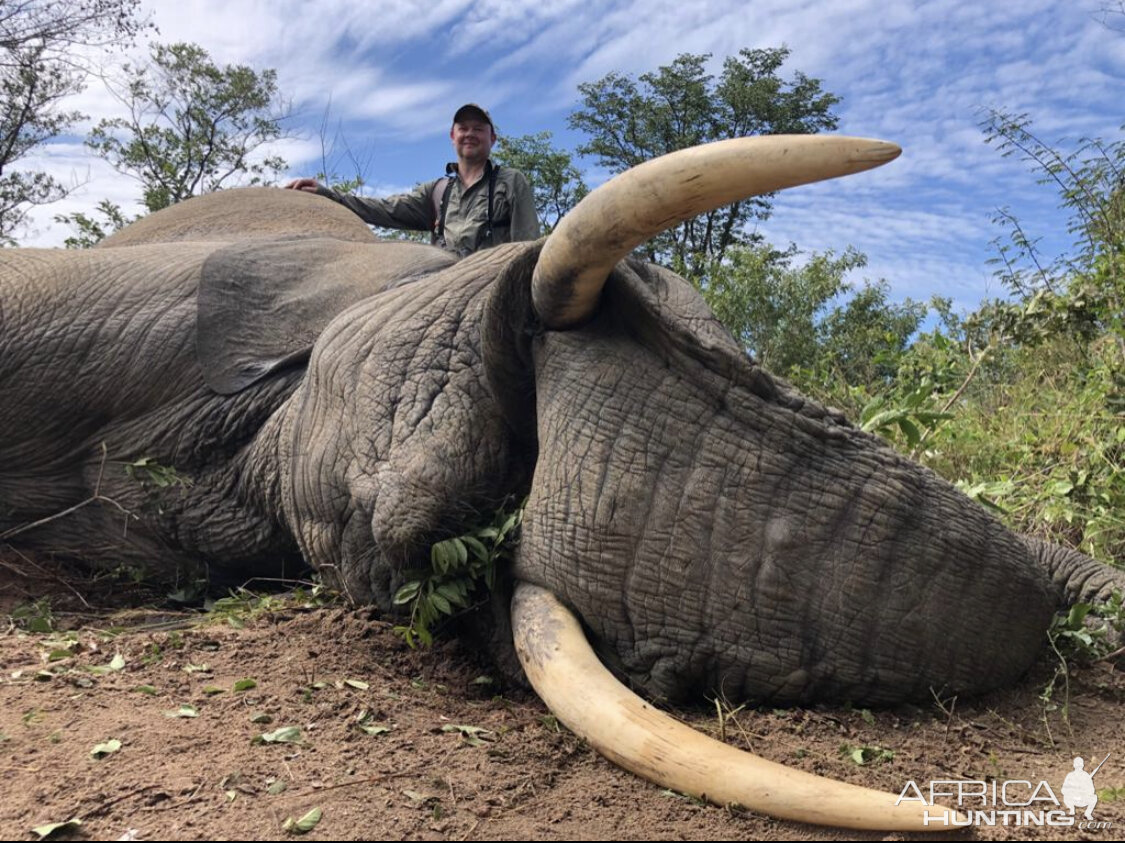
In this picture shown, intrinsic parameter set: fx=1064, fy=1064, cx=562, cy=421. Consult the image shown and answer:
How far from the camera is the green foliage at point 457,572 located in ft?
9.85

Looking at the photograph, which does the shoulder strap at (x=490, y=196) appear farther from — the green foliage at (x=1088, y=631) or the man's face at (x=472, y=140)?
the green foliage at (x=1088, y=631)

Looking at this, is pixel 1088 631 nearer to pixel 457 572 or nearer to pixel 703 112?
pixel 457 572

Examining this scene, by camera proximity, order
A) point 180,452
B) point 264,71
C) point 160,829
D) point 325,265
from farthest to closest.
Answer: point 264,71 → point 325,265 → point 180,452 → point 160,829

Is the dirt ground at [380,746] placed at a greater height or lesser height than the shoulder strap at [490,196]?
lesser

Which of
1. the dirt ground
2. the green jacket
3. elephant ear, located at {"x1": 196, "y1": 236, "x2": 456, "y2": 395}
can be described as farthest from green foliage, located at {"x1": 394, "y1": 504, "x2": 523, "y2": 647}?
the green jacket

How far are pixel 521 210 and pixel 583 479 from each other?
393 cm

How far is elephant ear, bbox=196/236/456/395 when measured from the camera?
4.34m

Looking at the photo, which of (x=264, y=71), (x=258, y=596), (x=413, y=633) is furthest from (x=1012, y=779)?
(x=264, y=71)

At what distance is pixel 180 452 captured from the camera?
443cm

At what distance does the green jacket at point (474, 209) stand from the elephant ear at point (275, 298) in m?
1.70

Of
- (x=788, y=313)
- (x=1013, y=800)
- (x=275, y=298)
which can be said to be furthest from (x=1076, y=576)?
(x=788, y=313)

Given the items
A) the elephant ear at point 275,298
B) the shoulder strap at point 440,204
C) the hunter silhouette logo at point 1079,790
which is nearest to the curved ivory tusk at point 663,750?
the hunter silhouette logo at point 1079,790

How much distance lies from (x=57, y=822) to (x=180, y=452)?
2.51 m

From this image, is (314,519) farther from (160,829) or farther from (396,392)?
(160,829)
